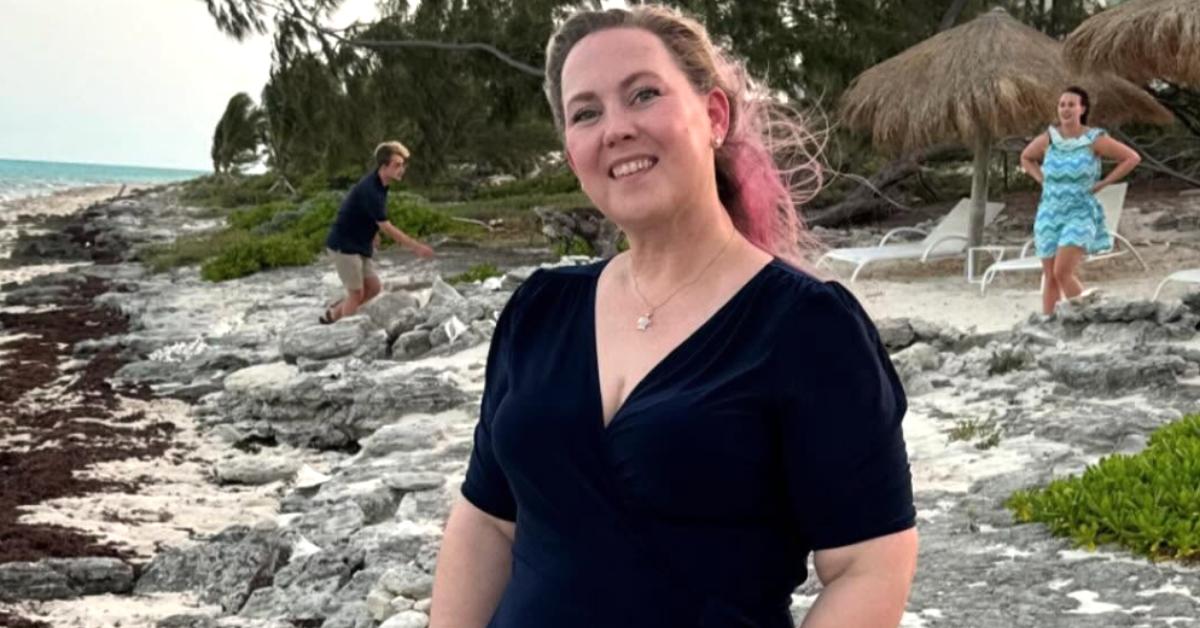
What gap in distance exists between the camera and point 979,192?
37.4 feet

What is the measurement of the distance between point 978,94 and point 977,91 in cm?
4

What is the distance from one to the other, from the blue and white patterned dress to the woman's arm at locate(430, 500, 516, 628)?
766 centimetres

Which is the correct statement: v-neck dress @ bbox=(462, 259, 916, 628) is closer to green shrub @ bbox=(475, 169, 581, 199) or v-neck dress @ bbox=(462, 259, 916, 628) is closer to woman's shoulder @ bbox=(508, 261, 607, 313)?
woman's shoulder @ bbox=(508, 261, 607, 313)

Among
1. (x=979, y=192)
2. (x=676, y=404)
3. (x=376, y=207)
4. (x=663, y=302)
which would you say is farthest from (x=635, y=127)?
(x=979, y=192)

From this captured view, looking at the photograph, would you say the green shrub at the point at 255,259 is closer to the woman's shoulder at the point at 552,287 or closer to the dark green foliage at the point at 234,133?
the woman's shoulder at the point at 552,287

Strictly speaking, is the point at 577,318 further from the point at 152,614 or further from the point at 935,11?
the point at 935,11

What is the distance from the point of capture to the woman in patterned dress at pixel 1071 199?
28.4 ft

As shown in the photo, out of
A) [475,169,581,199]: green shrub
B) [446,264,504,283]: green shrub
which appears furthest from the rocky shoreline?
[475,169,581,199]: green shrub

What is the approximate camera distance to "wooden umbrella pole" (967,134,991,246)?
11.4 m

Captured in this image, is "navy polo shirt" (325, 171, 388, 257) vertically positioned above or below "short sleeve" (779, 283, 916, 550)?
below

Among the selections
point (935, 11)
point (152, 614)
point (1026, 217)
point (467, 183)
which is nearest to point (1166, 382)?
point (152, 614)

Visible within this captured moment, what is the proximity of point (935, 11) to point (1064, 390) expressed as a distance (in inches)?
439

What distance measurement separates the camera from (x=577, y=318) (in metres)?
1.66

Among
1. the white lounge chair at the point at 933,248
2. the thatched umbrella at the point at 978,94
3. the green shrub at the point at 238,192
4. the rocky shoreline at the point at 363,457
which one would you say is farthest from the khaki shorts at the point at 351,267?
the green shrub at the point at 238,192
